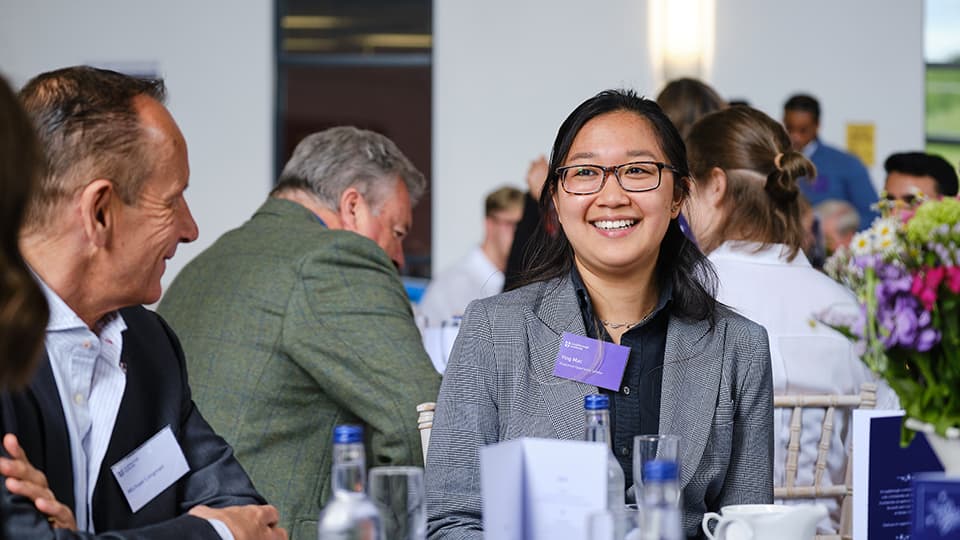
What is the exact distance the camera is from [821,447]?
2.61 m

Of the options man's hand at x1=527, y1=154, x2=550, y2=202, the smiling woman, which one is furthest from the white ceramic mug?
man's hand at x1=527, y1=154, x2=550, y2=202

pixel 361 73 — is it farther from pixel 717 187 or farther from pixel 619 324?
pixel 619 324

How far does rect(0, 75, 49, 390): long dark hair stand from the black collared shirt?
123cm

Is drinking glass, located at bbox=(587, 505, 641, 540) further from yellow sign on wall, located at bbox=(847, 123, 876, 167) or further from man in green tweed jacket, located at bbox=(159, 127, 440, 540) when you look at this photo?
yellow sign on wall, located at bbox=(847, 123, 876, 167)

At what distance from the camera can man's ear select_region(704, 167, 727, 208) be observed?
3.22 m

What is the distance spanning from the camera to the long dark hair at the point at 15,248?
1.06 meters

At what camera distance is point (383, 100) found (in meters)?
7.75

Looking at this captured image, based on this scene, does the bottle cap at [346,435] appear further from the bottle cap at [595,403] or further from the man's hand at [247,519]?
the man's hand at [247,519]

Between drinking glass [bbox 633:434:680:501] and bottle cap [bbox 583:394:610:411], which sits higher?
bottle cap [bbox 583:394:610:411]

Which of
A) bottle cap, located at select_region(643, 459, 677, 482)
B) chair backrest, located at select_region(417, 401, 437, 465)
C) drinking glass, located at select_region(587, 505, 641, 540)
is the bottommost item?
chair backrest, located at select_region(417, 401, 437, 465)

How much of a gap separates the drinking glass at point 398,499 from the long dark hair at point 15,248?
44 centimetres

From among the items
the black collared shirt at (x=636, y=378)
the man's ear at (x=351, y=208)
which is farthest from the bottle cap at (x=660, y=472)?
the man's ear at (x=351, y=208)


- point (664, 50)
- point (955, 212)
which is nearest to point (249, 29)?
point (664, 50)

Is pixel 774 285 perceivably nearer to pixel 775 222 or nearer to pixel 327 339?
pixel 775 222
